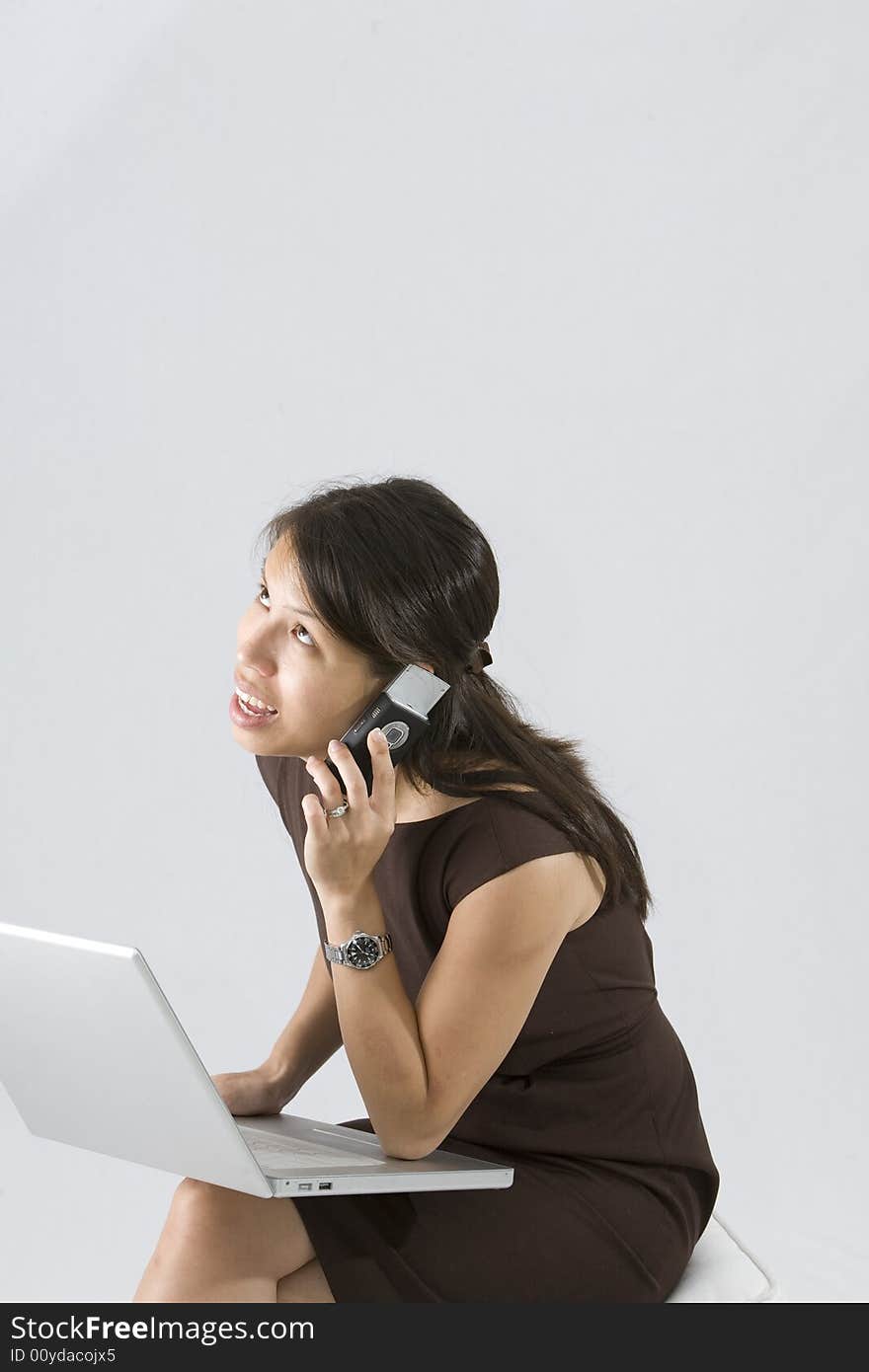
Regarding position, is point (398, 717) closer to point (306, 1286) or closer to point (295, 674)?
point (295, 674)

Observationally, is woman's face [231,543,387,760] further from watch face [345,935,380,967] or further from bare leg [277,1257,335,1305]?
bare leg [277,1257,335,1305]

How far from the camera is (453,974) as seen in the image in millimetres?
1349

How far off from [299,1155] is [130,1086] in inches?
8.5

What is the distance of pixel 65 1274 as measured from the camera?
2.24 m

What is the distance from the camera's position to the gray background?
2715 millimetres

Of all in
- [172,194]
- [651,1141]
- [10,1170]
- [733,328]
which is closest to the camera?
[651,1141]

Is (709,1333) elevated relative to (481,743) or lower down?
lower down

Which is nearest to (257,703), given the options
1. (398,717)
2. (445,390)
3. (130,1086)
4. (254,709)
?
(254,709)

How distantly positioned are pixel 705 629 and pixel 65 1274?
147cm

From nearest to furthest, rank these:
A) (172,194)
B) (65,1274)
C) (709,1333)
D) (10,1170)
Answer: (709,1333)
(65,1274)
(10,1170)
(172,194)

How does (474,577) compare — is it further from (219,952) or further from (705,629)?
(219,952)

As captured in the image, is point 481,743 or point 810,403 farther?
point 810,403

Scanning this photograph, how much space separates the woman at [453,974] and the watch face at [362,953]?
0.04ft

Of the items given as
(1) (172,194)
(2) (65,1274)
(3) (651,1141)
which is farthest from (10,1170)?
(1) (172,194)
